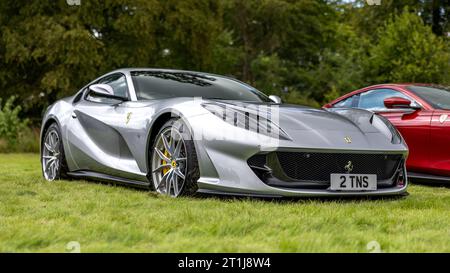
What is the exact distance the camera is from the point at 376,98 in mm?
7840

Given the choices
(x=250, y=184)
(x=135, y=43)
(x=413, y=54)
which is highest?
(x=250, y=184)

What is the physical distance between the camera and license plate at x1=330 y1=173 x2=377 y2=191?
494 centimetres

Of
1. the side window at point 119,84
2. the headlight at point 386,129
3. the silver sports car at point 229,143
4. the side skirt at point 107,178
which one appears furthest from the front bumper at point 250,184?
the side window at point 119,84

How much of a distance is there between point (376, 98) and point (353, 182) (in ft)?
10.0

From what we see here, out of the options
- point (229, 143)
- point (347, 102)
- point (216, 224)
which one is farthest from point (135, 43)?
point (216, 224)

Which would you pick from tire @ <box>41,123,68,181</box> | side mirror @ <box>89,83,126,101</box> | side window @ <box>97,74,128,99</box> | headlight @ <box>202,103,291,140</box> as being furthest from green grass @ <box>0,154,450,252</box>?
tire @ <box>41,123,68,181</box>

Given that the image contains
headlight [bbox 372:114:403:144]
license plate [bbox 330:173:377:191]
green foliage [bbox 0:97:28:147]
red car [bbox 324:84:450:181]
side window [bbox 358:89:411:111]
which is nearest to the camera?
license plate [bbox 330:173:377:191]

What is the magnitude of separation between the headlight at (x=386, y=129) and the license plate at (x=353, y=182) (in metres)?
0.46

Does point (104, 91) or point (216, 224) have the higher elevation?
point (104, 91)

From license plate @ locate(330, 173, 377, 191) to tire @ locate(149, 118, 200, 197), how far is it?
39.8 inches

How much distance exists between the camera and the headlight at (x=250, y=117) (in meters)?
4.90

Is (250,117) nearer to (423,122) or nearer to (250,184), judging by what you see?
(250,184)

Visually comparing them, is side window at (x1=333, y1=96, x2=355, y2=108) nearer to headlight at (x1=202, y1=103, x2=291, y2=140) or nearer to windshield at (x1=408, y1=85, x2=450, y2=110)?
windshield at (x1=408, y1=85, x2=450, y2=110)
